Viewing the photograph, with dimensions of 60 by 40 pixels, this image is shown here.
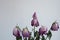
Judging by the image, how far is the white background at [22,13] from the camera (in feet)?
5.17

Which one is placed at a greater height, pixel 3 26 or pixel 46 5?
pixel 46 5

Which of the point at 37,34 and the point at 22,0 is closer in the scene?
the point at 37,34

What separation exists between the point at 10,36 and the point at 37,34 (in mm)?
788

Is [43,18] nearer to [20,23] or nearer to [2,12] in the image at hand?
[20,23]

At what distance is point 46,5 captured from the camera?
1.60 meters

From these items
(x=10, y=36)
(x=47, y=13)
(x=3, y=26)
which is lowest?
(x=10, y=36)

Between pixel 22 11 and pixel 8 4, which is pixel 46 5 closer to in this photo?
pixel 22 11

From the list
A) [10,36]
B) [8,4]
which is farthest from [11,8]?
[10,36]

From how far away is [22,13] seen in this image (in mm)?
1588

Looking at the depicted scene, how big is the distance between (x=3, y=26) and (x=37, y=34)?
0.83 meters

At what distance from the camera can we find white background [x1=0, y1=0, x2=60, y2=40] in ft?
5.17

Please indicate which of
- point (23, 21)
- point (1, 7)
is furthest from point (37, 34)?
point (1, 7)

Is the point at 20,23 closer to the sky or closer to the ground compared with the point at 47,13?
closer to the ground

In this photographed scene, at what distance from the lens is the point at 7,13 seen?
1.58m
